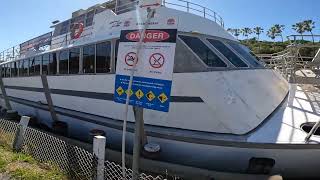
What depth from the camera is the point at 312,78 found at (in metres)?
10.4

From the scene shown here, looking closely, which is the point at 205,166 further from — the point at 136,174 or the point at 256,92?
the point at 136,174

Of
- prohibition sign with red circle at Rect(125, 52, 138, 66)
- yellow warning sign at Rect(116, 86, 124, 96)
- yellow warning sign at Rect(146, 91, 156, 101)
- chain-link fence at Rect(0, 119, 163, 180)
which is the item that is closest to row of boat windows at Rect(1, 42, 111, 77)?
chain-link fence at Rect(0, 119, 163, 180)

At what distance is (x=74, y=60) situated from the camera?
11.3 meters

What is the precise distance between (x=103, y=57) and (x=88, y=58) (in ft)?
3.04

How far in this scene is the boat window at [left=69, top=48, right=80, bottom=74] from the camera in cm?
1107

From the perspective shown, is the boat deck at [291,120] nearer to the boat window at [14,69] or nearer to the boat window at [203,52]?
the boat window at [203,52]

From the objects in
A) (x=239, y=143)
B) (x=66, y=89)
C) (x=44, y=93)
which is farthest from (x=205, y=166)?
(x=44, y=93)

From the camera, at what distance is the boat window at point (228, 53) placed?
8.45m

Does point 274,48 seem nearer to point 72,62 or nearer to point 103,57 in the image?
point 72,62

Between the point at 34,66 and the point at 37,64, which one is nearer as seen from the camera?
the point at 37,64

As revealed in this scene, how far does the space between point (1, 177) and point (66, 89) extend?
506cm

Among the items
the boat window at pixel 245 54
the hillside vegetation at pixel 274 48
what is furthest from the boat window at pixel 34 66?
the boat window at pixel 245 54

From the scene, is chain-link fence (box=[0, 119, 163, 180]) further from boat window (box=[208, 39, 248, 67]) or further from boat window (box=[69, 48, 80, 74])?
boat window (box=[208, 39, 248, 67])

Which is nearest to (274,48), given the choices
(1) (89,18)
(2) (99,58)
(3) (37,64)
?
(3) (37,64)
